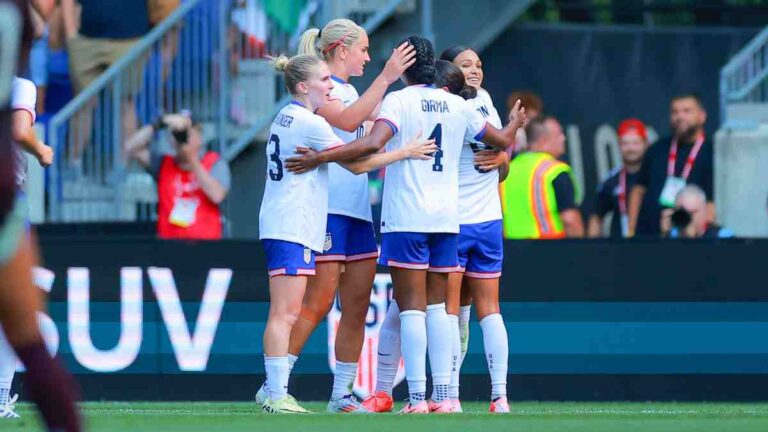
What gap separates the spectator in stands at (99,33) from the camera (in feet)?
45.7

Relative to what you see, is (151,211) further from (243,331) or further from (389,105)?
(389,105)

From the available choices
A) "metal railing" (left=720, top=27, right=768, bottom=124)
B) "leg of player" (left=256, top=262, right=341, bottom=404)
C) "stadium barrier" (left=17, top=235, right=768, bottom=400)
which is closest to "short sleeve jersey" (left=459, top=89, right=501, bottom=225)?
"leg of player" (left=256, top=262, right=341, bottom=404)

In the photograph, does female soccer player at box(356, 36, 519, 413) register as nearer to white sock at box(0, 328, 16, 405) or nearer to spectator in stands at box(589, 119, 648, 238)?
white sock at box(0, 328, 16, 405)

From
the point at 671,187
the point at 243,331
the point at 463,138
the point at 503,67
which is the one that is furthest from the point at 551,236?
the point at 503,67

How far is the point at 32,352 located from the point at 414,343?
353cm

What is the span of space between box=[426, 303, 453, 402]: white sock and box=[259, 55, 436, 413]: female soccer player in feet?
2.36

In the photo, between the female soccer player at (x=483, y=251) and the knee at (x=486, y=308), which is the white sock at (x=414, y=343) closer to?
the female soccer player at (x=483, y=251)

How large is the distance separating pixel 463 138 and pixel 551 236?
306 centimetres

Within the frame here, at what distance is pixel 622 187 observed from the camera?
1277 cm

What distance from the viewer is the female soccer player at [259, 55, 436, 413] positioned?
8.40m

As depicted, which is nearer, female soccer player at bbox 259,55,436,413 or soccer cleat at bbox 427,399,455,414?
female soccer player at bbox 259,55,436,413

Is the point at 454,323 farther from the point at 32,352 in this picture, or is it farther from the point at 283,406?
the point at 32,352

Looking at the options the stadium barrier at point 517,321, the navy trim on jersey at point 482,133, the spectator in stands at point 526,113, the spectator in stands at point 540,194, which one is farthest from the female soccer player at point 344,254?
the spectator in stands at point 526,113

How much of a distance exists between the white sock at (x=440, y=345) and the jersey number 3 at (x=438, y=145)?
73 centimetres
